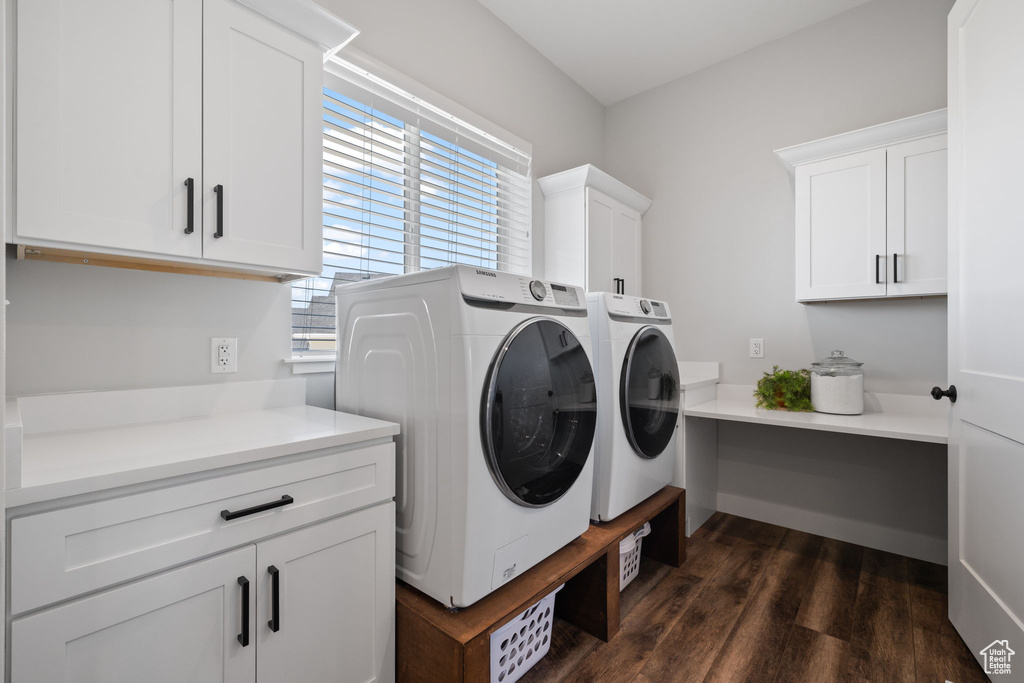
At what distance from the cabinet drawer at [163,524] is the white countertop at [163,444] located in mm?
40

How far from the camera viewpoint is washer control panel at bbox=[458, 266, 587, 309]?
50.5 inches

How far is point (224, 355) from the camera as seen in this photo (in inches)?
61.2

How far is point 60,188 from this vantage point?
103 cm

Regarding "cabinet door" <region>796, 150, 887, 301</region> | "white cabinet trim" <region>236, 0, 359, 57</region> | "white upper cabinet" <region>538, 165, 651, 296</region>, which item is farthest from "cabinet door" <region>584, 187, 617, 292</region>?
"white cabinet trim" <region>236, 0, 359, 57</region>

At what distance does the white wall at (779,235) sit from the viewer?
2.38 metres

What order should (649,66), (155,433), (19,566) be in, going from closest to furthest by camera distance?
(19,566)
(155,433)
(649,66)

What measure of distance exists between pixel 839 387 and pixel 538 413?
175cm

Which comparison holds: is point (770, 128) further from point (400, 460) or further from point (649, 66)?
point (400, 460)

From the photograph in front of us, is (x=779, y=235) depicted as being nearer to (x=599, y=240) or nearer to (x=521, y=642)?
(x=599, y=240)

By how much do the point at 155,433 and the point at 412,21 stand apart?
1973mm

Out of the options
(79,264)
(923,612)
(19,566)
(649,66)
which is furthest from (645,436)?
(649,66)

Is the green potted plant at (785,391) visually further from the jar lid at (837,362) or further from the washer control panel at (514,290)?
the washer control panel at (514,290)

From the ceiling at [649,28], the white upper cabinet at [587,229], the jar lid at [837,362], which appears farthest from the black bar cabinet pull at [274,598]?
the ceiling at [649,28]

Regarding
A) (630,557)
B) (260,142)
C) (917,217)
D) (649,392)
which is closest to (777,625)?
(630,557)
